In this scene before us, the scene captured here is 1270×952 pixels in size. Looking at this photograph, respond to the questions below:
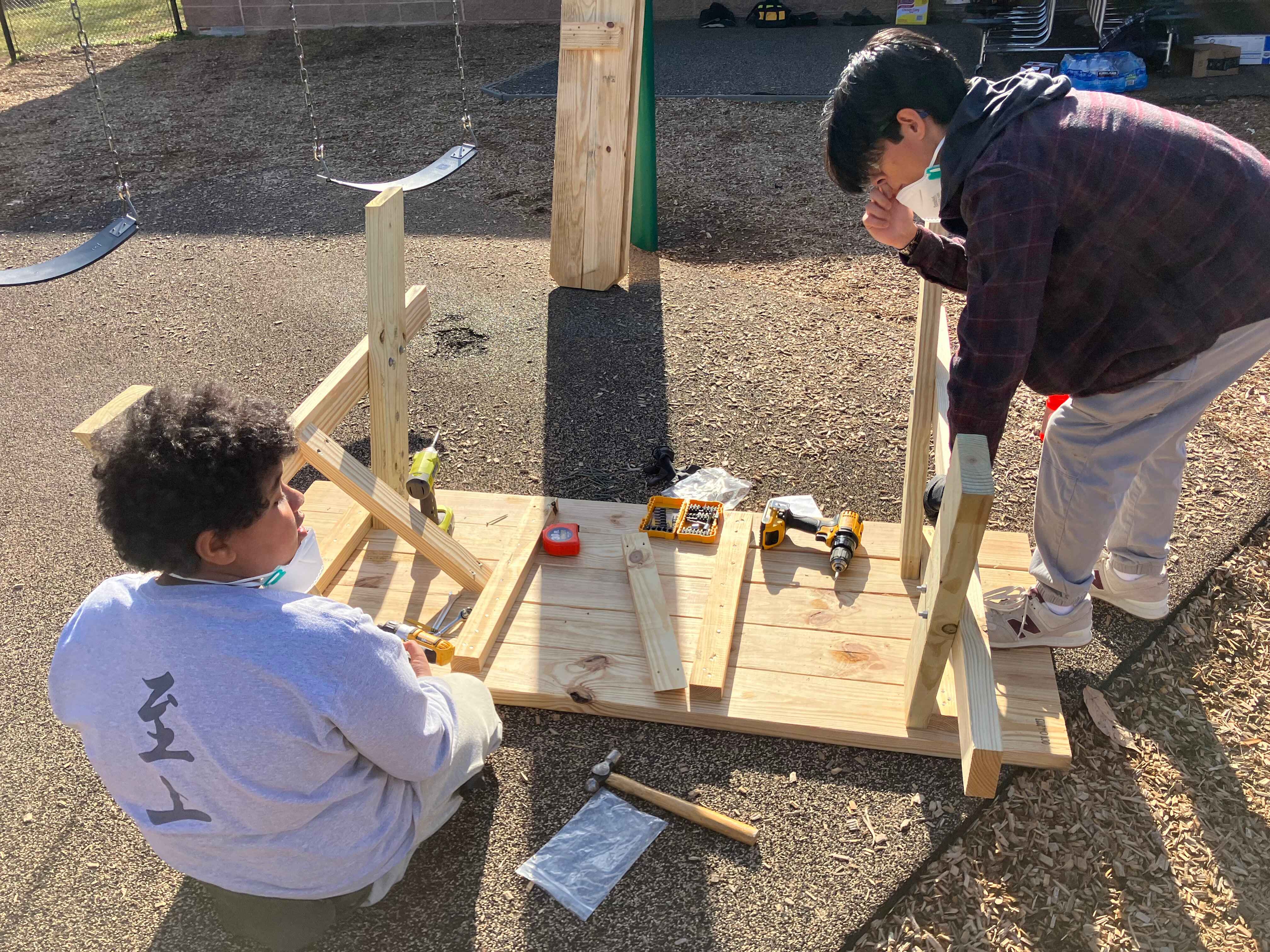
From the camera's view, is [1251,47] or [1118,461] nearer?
[1118,461]

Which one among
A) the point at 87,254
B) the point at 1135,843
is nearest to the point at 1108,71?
the point at 1135,843

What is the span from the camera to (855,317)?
5555mm

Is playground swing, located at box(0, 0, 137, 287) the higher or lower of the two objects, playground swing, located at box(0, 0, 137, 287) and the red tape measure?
the higher

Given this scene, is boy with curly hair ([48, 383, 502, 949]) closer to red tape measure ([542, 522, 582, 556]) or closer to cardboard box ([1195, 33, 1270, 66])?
red tape measure ([542, 522, 582, 556])

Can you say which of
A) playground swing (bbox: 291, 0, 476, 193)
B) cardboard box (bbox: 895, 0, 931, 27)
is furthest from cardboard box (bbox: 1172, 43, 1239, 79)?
playground swing (bbox: 291, 0, 476, 193)

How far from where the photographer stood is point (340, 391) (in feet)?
10.7

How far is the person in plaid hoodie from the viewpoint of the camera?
227cm

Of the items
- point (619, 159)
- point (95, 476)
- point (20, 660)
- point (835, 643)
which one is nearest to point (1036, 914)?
point (835, 643)

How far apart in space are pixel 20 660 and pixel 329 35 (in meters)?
12.2

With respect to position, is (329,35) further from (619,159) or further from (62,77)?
(619,159)

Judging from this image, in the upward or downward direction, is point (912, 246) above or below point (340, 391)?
above

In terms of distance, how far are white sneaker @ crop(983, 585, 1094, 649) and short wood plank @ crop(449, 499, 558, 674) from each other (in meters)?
1.61

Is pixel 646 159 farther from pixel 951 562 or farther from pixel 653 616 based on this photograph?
pixel 951 562

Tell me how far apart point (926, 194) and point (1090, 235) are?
0.48 metres
